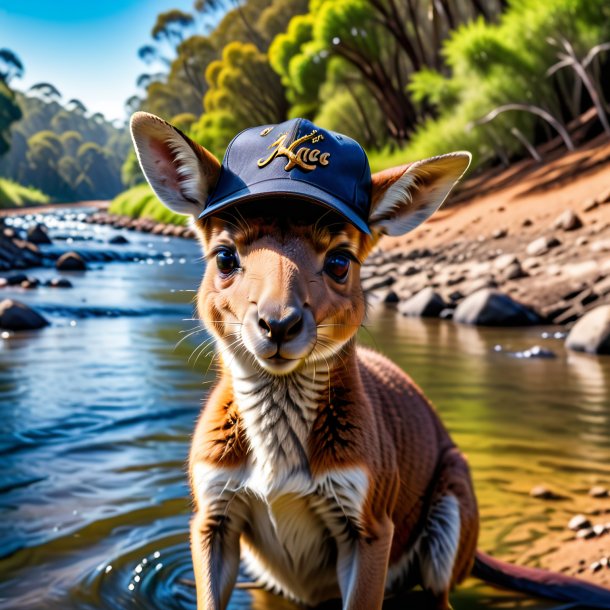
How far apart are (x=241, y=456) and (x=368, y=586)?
0.67 meters

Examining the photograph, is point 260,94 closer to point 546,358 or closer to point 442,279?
point 442,279

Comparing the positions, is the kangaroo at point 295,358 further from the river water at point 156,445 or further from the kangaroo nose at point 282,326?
the river water at point 156,445

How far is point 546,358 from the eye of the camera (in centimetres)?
1160

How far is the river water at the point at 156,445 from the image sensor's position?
4.94 m

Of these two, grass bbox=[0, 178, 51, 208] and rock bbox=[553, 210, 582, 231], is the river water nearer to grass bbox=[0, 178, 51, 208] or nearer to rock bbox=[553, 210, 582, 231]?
rock bbox=[553, 210, 582, 231]

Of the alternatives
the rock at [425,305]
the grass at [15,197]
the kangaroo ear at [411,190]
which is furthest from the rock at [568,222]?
the grass at [15,197]

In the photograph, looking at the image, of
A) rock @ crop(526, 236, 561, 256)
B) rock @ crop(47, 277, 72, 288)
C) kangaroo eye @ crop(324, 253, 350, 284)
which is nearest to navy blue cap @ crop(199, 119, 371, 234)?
kangaroo eye @ crop(324, 253, 350, 284)

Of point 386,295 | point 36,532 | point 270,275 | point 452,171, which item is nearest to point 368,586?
point 270,275

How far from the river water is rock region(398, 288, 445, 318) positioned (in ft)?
5.34

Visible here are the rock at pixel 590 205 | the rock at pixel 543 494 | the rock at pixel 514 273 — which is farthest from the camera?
the rock at pixel 590 205

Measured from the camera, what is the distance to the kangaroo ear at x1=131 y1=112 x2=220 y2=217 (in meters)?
3.52

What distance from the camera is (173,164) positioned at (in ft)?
11.9

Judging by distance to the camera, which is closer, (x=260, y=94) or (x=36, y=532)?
(x=36, y=532)

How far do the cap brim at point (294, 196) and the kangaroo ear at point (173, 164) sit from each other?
0.18 m
